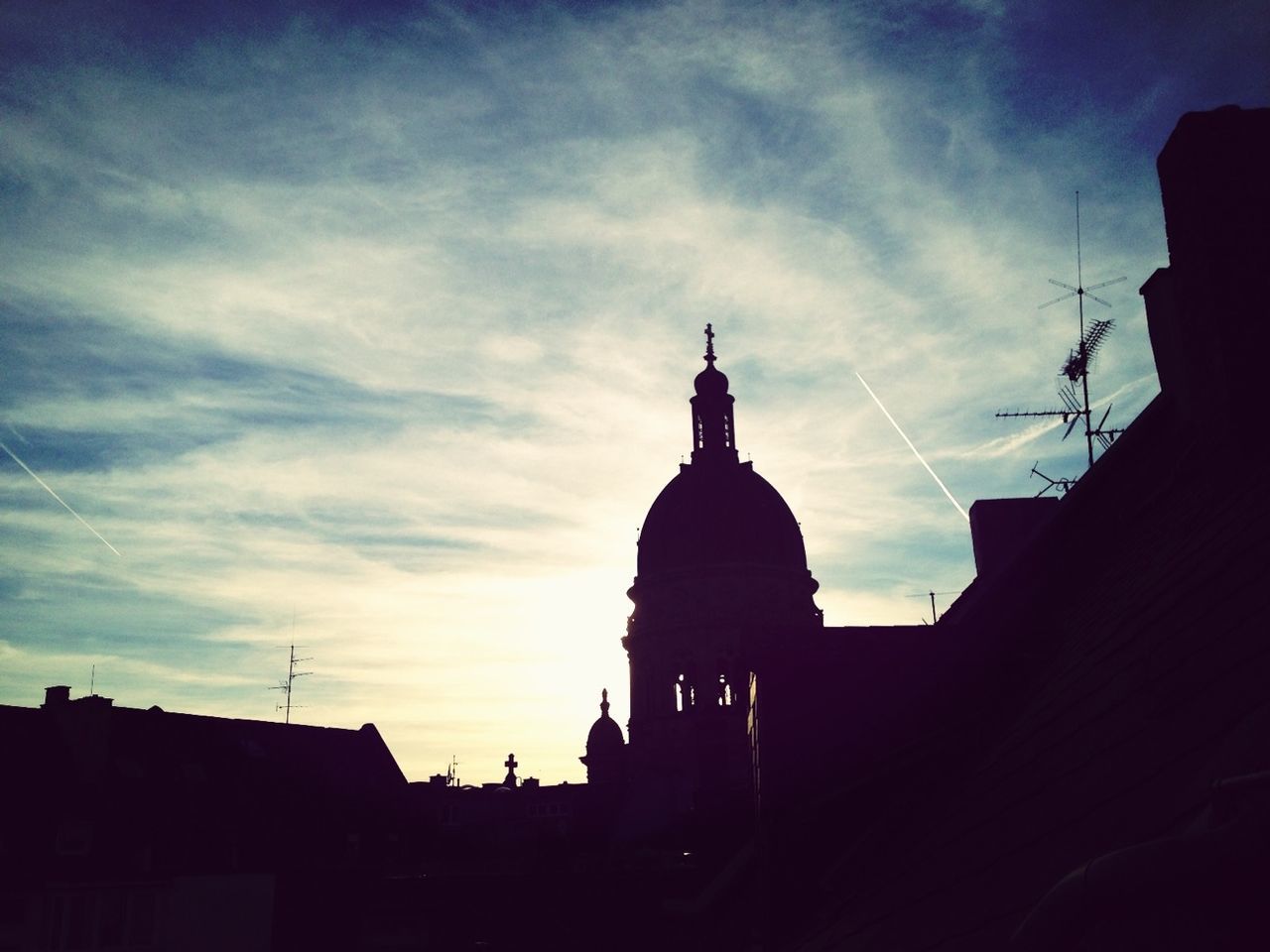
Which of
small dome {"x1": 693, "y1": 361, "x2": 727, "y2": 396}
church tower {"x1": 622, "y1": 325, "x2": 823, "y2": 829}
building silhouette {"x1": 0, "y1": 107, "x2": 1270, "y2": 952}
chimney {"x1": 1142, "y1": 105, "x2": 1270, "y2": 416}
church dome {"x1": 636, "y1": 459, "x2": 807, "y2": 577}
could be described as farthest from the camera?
small dome {"x1": 693, "y1": 361, "x2": 727, "y2": 396}

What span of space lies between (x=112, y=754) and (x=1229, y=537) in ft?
177

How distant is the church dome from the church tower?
9cm

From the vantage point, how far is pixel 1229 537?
244 inches

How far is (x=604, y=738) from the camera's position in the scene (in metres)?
77.8

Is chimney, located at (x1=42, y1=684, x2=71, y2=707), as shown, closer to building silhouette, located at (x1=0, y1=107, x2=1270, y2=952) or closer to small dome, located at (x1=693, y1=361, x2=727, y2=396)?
building silhouette, located at (x1=0, y1=107, x2=1270, y2=952)

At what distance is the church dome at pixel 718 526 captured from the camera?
7762 centimetres

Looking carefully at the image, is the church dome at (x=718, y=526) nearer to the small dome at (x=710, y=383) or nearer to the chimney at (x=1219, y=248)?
the small dome at (x=710, y=383)

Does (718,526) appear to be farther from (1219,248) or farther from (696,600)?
(1219,248)

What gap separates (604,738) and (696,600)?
1183 cm

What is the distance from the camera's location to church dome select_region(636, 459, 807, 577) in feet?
255

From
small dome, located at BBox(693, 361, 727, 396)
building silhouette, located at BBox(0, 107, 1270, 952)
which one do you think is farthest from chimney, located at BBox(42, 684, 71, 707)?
small dome, located at BBox(693, 361, 727, 396)

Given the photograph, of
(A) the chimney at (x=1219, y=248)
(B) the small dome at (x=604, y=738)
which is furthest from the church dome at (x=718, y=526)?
(A) the chimney at (x=1219, y=248)

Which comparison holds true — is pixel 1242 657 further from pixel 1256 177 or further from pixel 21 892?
pixel 21 892

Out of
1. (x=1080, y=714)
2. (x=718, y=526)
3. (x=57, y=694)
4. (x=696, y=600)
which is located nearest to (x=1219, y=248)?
(x=1080, y=714)
